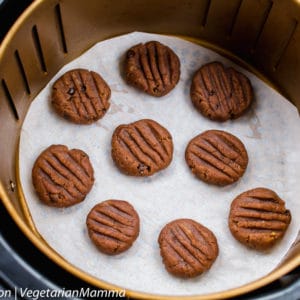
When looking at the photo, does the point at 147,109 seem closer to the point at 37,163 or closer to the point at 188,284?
the point at 37,163

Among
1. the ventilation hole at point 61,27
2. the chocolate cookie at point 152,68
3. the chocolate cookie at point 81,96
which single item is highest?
the ventilation hole at point 61,27

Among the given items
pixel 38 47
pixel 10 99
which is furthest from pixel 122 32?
pixel 10 99

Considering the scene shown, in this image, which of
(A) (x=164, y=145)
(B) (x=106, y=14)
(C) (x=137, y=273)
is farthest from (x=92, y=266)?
(B) (x=106, y=14)

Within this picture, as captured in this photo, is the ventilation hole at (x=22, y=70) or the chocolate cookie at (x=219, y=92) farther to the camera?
A: the chocolate cookie at (x=219, y=92)

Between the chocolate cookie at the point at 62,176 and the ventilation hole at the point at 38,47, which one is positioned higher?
the ventilation hole at the point at 38,47

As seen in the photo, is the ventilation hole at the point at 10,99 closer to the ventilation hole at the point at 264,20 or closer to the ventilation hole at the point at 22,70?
the ventilation hole at the point at 22,70

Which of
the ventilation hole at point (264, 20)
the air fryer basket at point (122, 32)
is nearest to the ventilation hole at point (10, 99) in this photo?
the air fryer basket at point (122, 32)

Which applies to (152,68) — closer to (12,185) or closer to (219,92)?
(219,92)
